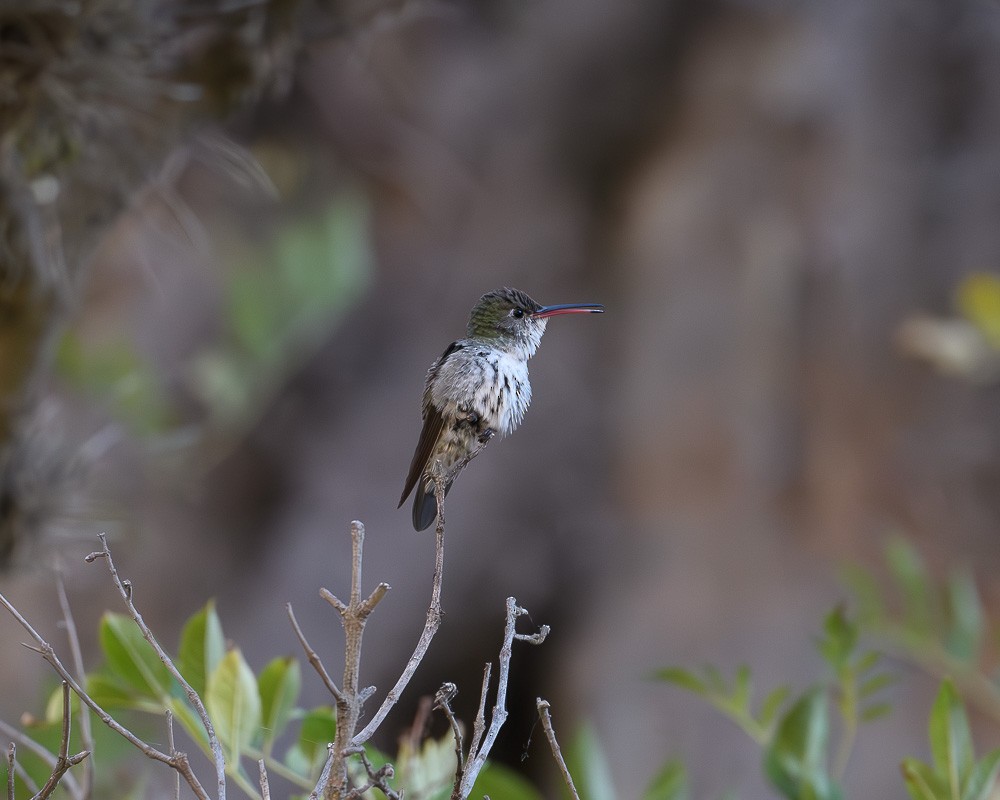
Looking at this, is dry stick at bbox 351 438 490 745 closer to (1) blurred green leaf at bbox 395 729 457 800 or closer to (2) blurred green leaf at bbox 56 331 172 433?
(1) blurred green leaf at bbox 395 729 457 800

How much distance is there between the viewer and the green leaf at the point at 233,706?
0.99 metres

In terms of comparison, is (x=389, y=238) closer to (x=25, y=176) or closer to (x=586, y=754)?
(x=25, y=176)

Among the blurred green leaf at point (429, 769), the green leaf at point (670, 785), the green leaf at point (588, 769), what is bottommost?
the green leaf at point (588, 769)

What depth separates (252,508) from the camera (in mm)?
4324

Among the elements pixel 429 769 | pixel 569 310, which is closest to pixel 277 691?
pixel 429 769

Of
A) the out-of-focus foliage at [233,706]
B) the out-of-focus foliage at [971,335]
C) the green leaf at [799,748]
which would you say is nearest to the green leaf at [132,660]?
the out-of-focus foliage at [233,706]

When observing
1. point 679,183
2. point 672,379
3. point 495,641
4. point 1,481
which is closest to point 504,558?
point 495,641

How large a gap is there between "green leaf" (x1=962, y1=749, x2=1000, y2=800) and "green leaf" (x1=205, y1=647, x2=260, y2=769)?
740 mm

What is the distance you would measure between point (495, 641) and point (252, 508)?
1.27 meters

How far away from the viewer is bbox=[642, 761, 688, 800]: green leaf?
1.25 metres

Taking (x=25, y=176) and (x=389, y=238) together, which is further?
(x=389, y=238)

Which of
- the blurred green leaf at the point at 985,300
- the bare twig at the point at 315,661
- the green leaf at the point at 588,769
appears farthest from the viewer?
the blurred green leaf at the point at 985,300

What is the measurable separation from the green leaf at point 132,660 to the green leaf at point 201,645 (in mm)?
29

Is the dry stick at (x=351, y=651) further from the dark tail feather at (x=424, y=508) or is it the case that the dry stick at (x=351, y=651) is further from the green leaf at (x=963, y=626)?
the green leaf at (x=963, y=626)
